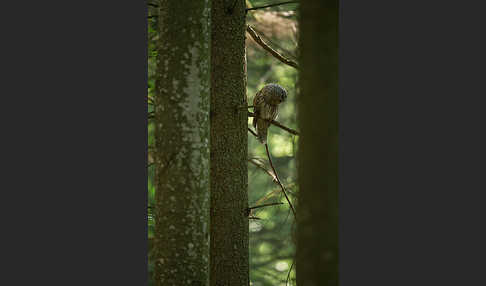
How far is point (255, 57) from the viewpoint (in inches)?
279

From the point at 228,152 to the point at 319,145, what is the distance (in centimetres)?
130

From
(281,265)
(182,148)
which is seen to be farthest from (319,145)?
(281,265)

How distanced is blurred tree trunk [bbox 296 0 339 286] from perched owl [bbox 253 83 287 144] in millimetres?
1494

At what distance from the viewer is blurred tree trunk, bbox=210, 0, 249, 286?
3.33m

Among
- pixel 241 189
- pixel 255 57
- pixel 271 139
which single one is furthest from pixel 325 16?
pixel 271 139

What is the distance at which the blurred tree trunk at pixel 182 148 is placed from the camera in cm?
254

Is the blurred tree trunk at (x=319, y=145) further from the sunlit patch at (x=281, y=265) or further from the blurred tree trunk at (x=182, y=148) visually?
the sunlit patch at (x=281, y=265)

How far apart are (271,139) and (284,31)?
11.8 ft

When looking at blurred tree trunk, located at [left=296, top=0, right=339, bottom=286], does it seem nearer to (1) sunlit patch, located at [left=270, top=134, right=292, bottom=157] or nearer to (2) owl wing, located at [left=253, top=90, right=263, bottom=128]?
(2) owl wing, located at [left=253, top=90, right=263, bottom=128]

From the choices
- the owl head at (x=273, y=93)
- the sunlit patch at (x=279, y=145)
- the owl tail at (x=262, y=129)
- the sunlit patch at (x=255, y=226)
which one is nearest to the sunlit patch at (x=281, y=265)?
the sunlit patch at (x=279, y=145)

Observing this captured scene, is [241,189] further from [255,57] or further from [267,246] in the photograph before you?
[267,246]

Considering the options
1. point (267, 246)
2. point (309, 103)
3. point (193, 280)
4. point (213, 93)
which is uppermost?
point (213, 93)

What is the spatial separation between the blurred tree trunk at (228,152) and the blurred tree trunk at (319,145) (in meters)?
1.19

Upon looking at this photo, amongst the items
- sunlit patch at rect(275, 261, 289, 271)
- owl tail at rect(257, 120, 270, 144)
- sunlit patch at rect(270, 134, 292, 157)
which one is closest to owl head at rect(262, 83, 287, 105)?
owl tail at rect(257, 120, 270, 144)
